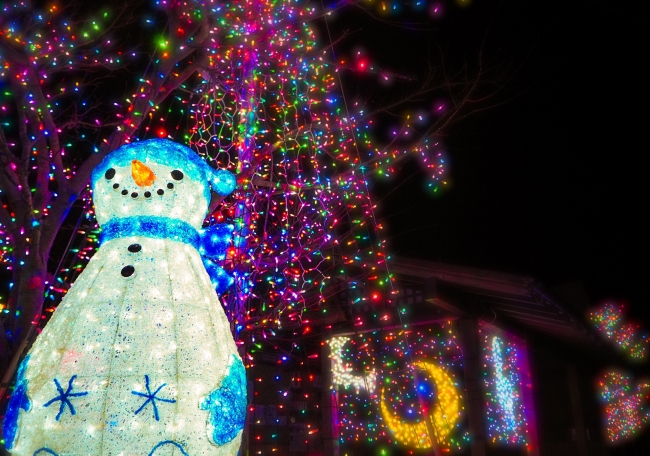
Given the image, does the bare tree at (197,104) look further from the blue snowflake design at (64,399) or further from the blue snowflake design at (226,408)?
the blue snowflake design at (64,399)

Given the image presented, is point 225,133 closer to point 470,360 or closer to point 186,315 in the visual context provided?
point 470,360

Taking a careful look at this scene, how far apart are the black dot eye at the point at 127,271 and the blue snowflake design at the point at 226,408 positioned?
80 cm

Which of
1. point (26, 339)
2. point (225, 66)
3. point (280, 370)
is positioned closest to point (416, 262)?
point (225, 66)

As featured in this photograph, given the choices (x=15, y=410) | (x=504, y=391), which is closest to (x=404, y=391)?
(x=504, y=391)

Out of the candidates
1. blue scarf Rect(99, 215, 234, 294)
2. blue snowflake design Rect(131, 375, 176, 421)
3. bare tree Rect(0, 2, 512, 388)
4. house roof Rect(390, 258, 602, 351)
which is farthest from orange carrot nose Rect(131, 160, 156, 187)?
house roof Rect(390, 258, 602, 351)

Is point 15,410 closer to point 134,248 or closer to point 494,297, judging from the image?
point 134,248

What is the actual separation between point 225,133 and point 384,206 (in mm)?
6926

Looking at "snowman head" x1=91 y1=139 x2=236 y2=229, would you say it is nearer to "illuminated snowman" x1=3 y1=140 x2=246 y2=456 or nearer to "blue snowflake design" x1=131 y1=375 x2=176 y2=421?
Result: "illuminated snowman" x1=3 y1=140 x2=246 y2=456

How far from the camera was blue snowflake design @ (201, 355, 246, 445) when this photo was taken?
2936 millimetres

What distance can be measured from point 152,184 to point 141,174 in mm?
96

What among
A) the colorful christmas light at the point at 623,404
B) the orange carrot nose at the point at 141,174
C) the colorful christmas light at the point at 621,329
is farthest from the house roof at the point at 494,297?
the orange carrot nose at the point at 141,174

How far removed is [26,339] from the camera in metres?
5.00

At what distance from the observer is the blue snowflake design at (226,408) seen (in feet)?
9.63

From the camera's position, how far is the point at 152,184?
343cm
